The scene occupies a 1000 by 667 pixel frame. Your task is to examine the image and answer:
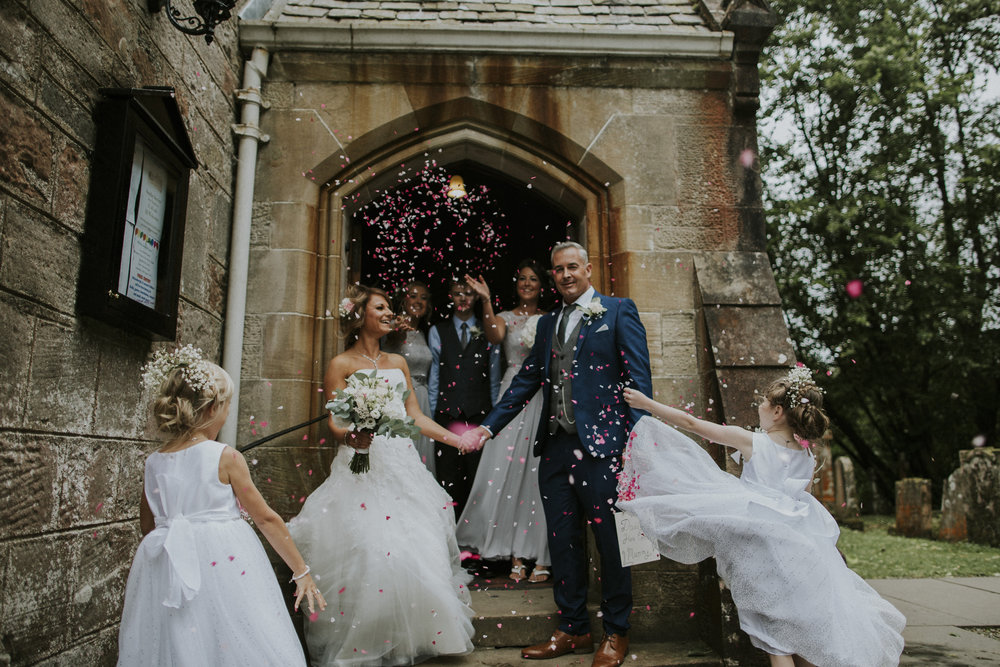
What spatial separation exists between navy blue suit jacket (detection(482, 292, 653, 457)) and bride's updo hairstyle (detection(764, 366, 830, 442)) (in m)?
0.72

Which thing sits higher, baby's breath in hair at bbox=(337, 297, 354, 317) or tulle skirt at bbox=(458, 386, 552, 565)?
baby's breath in hair at bbox=(337, 297, 354, 317)

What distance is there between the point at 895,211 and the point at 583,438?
12216 mm

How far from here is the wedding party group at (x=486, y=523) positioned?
248 centimetres

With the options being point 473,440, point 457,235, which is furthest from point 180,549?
point 457,235

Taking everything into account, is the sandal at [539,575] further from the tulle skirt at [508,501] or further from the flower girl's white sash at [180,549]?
the flower girl's white sash at [180,549]

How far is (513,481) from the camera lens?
532 centimetres

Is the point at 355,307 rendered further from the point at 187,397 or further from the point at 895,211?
the point at 895,211

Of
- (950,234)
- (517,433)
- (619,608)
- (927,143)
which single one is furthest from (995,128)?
(619,608)

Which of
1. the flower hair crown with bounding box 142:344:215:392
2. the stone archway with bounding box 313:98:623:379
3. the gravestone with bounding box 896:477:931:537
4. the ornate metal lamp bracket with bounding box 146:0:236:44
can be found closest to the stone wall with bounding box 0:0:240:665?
the ornate metal lamp bracket with bounding box 146:0:236:44

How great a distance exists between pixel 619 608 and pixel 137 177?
3.17 m

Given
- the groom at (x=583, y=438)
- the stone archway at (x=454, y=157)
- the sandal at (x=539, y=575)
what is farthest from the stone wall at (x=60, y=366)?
the sandal at (x=539, y=575)

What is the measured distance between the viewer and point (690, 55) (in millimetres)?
4980

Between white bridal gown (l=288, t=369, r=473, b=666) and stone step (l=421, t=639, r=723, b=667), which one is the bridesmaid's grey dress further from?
stone step (l=421, t=639, r=723, b=667)

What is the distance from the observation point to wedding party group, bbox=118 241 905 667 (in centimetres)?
248
